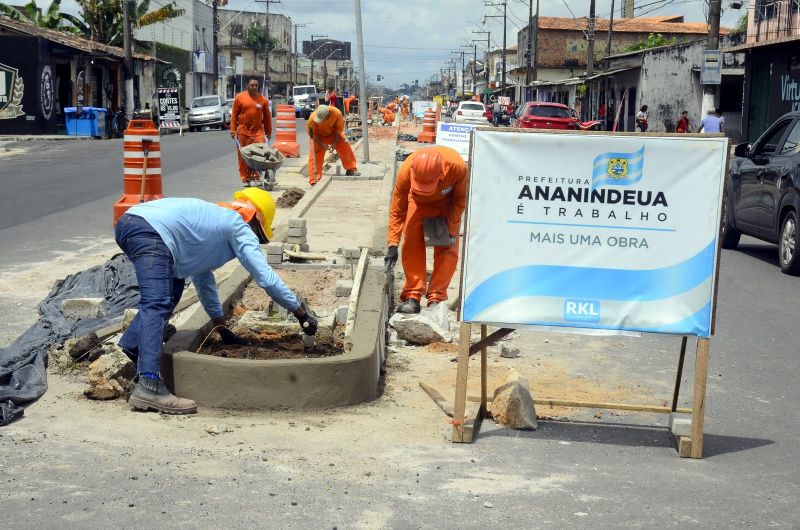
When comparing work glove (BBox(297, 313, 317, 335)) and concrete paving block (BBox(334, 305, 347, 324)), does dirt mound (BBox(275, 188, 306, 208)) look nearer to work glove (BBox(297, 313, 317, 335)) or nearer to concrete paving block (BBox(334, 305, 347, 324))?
concrete paving block (BBox(334, 305, 347, 324))

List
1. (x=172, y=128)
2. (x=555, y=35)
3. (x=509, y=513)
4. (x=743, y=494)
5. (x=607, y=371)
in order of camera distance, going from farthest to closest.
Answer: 1. (x=555, y=35)
2. (x=172, y=128)
3. (x=607, y=371)
4. (x=743, y=494)
5. (x=509, y=513)

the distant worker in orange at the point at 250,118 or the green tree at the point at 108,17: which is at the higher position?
the green tree at the point at 108,17

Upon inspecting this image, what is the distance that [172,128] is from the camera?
151 ft

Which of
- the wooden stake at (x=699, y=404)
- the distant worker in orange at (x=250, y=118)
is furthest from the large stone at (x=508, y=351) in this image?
the distant worker in orange at (x=250, y=118)

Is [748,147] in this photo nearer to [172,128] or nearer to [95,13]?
[172,128]

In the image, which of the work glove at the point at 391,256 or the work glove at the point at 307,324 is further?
the work glove at the point at 391,256

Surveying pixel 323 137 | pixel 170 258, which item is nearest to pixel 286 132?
pixel 323 137

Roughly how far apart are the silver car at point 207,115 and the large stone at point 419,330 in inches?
1717

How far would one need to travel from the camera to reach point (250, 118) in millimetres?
17422

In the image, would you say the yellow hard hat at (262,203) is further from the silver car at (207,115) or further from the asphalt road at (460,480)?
the silver car at (207,115)

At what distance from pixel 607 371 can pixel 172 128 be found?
4072 centimetres

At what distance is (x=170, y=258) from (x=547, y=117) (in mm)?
32723

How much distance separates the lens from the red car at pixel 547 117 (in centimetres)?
3722

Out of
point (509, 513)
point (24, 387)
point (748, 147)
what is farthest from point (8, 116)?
point (509, 513)
